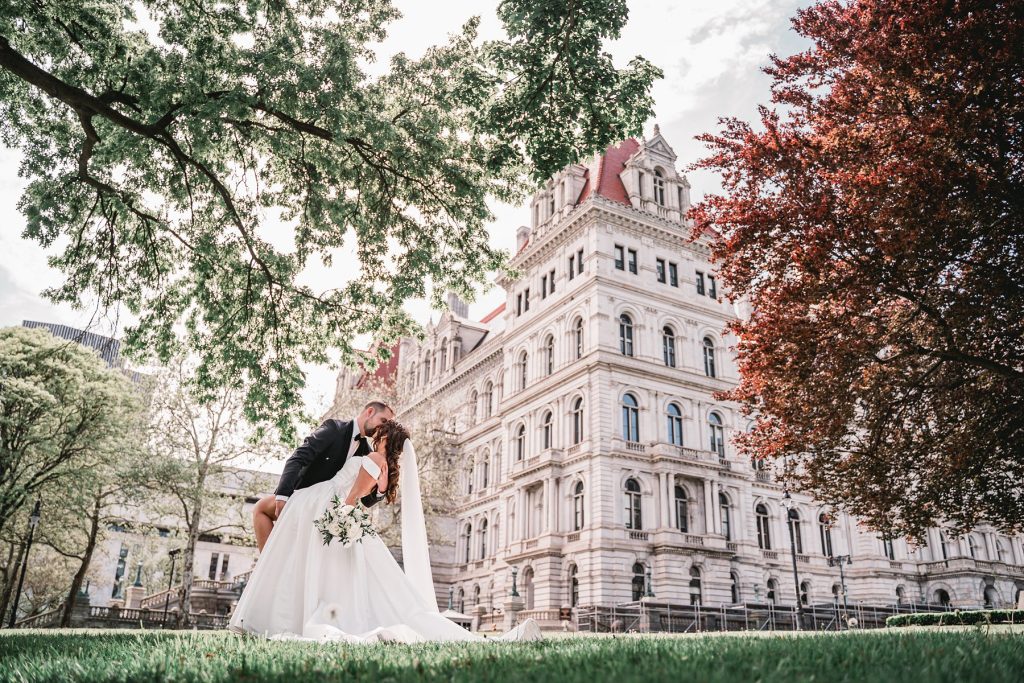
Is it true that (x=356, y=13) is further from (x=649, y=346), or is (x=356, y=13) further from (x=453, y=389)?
(x=453, y=389)

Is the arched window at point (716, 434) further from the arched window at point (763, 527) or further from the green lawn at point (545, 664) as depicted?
the green lawn at point (545, 664)

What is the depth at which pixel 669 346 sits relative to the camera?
39.2m

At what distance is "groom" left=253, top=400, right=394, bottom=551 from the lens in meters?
6.49

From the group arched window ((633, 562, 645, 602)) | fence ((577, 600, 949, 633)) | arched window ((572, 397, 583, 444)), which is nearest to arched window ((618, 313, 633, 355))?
arched window ((572, 397, 583, 444))

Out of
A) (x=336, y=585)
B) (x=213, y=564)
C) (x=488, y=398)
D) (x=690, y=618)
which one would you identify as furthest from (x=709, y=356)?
(x=213, y=564)

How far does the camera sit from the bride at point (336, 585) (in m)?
5.91

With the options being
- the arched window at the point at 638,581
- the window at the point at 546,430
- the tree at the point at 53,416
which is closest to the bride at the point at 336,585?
the tree at the point at 53,416

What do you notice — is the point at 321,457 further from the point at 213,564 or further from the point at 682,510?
the point at 213,564

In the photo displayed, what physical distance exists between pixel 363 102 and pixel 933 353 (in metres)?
10.2

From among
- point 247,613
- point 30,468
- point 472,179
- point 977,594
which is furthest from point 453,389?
point 247,613

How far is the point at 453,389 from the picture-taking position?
51.8 meters

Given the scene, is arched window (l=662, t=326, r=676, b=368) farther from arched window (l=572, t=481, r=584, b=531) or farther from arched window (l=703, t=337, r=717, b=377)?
arched window (l=572, t=481, r=584, b=531)

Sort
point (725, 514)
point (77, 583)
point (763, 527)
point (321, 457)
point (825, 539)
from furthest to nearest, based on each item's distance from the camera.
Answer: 1. point (825, 539)
2. point (763, 527)
3. point (725, 514)
4. point (77, 583)
5. point (321, 457)

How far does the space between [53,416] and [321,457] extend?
25.0 m
